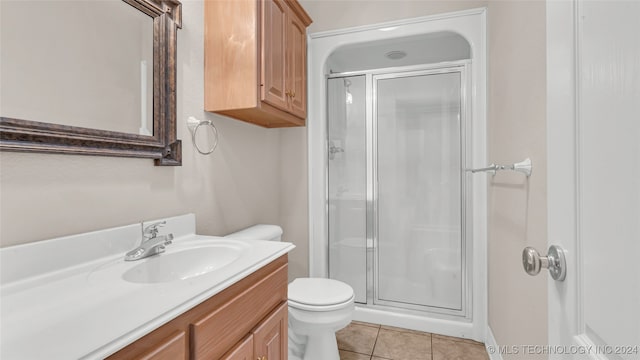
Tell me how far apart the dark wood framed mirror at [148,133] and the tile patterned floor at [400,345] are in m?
1.56

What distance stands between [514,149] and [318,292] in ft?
4.04

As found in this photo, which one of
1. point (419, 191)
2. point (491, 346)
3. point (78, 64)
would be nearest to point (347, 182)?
point (419, 191)

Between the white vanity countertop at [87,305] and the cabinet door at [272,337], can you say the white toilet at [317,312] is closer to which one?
the cabinet door at [272,337]

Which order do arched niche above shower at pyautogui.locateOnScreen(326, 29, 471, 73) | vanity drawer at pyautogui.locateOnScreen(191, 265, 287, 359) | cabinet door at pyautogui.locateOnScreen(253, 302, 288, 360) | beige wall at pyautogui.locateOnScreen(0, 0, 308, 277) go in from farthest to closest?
arched niche above shower at pyautogui.locateOnScreen(326, 29, 471, 73), cabinet door at pyautogui.locateOnScreen(253, 302, 288, 360), beige wall at pyautogui.locateOnScreen(0, 0, 308, 277), vanity drawer at pyautogui.locateOnScreen(191, 265, 287, 359)

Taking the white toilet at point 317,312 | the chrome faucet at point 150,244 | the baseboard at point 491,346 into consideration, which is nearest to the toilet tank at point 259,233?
the white toilet at point 317,312

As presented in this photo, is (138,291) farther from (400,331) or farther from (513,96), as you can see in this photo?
(400,331)

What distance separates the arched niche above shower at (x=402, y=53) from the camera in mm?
2883

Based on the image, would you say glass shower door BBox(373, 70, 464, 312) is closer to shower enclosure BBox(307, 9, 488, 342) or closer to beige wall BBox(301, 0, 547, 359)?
shower enclosure BBox(307, 9, 488, 342)

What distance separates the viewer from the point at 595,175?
470 mm

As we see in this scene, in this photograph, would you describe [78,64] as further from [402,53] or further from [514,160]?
[402,53]

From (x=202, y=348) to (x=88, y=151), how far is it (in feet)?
2.38

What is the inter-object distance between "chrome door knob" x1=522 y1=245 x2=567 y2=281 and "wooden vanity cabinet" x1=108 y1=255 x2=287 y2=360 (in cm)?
75

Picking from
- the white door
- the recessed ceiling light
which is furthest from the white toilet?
the recessed ceiling light

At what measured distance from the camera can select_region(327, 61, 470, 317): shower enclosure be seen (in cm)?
219
